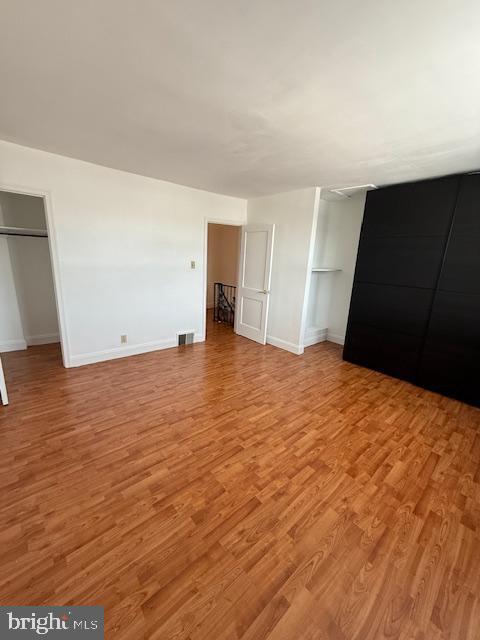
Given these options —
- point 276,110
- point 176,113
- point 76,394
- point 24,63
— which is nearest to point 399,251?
point 276,110

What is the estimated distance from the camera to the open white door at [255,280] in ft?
14.1

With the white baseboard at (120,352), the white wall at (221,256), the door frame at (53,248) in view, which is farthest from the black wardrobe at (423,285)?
the white wall at (221,256)

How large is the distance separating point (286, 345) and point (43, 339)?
395cm

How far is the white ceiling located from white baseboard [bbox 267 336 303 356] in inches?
103

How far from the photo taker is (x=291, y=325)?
4.23m

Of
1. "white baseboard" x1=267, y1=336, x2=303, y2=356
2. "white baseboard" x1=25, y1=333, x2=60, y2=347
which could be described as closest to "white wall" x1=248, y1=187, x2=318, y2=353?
"white baseboard" x1=267, y1=336, x2=303, y2=356

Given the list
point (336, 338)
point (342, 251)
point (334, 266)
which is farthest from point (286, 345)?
point (342, 251)

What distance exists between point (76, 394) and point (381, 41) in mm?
3570

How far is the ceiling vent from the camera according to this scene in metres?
3.53

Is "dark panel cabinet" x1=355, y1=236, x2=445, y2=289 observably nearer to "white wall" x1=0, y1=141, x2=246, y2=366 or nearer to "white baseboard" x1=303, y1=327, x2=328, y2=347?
"white baseboard" x1=303, y1=327, x2=328, y2=347

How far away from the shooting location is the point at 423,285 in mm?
3090

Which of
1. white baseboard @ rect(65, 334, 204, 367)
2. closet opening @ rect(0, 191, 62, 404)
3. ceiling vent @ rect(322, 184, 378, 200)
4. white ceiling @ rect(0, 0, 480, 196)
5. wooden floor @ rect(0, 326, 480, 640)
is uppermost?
ceiling vent @ rect(322, 184, 378, 200)

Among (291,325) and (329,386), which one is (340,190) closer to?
(291,325)

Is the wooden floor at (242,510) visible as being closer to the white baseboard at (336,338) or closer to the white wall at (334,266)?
the white baseboard at (336,338)
